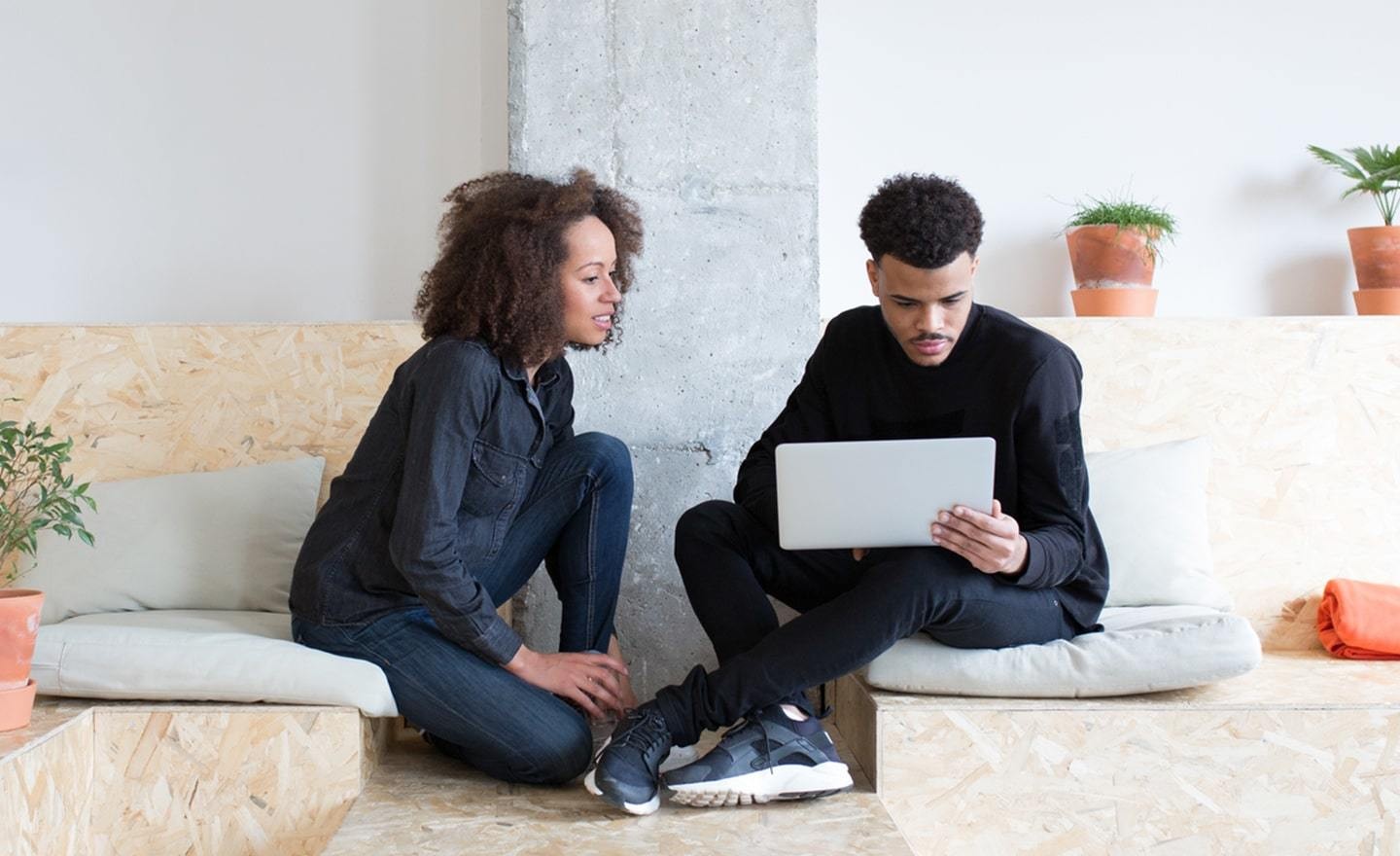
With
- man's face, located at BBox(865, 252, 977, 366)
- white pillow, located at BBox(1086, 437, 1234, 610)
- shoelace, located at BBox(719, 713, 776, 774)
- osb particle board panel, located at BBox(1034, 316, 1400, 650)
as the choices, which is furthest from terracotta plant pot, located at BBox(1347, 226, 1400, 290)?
shoelace, located at BBox(719, 713, 776, 774)

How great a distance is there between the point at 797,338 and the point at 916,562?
81 cm

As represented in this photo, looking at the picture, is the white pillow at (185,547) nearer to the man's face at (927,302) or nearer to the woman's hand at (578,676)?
the woman's hand at (578,676)

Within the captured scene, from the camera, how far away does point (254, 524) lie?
99.4 inches

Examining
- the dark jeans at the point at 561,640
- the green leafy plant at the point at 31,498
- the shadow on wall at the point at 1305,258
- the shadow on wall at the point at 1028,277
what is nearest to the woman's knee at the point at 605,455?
the dark jeans at the point at 561,640

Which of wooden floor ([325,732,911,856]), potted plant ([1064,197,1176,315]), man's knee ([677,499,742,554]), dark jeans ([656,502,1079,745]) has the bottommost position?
wooden floor ([325,732,911,856])

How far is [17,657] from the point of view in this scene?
6.40 ft

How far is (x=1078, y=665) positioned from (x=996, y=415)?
41cm

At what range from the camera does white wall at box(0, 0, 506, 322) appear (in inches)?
117

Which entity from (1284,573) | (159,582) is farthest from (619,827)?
(1284,573)

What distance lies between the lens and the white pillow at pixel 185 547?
2428 millimetres

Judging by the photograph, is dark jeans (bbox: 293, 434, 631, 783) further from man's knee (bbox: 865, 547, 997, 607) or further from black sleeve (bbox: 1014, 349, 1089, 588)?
black sleeve (bbox: 1014, 349, 1089, 588)

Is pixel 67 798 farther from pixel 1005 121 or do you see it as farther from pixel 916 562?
pixel 1005 121

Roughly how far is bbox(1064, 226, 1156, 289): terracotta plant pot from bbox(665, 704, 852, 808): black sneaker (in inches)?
58.5

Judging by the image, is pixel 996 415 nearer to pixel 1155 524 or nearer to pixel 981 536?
pixel 981 536
